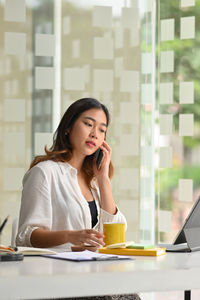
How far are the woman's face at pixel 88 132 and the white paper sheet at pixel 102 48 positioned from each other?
1615 mm

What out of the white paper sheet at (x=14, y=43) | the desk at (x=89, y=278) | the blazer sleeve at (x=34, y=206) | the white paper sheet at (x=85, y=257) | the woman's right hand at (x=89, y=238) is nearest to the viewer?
the desk at (x=89, y=278)

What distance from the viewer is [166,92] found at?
4.54 metres

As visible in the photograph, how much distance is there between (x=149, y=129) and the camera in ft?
14.9

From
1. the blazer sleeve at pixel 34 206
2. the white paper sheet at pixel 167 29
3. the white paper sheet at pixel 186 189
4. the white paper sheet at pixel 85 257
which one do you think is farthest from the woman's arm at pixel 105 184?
the white paper sheet at pixel 167 29

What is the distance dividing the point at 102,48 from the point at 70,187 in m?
2.02

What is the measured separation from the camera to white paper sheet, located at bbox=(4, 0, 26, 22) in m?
4.13

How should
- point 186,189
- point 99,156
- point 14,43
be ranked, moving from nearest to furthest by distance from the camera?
point 99,156 < point 14,43 < point 186,189

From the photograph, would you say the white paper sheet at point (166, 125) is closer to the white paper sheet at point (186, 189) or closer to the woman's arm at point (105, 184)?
the white paper sheet at point (186, 189)

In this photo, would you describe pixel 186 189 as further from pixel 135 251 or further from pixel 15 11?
pixel 135 251

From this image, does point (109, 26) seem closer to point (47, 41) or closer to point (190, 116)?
point (47, 41)

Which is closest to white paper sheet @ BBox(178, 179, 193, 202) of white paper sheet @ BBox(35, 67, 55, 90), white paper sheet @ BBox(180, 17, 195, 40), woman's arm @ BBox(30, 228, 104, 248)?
white paper sheet @ BBox(180, 17, 195, 40)

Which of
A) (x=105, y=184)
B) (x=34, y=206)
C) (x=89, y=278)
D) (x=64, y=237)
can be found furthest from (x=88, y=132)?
(x=89, y=278)

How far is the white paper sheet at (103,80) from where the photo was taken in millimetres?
4387

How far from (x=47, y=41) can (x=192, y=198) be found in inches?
66.1
